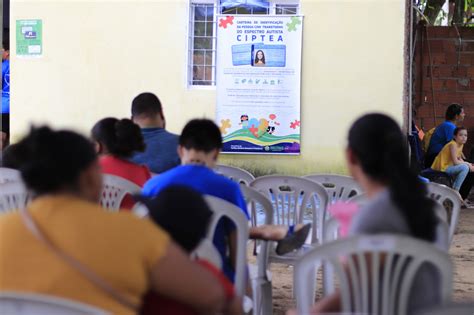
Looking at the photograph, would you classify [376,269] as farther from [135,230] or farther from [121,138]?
[121,138]

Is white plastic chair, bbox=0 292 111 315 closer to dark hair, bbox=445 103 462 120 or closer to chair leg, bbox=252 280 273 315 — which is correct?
chair leg, bbox=252 280 273 315

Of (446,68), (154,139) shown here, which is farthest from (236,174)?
(446,68)

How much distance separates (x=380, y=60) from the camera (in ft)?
26.5

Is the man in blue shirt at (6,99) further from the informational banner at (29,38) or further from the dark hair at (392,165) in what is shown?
the dark hair at (392,165)

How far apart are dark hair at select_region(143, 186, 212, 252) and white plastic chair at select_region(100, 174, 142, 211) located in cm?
161

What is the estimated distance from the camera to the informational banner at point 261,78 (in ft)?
26.8

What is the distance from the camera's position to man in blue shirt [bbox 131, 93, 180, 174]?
4645 mm

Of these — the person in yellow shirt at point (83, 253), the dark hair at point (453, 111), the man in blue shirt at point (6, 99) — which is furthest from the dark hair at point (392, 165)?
the dark hair at point (453, 111)

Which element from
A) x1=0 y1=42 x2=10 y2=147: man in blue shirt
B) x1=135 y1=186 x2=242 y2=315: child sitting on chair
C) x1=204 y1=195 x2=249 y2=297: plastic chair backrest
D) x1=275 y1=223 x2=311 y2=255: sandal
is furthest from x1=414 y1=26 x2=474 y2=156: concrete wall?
x1=135 y1=186 x2=242 y2=315: child sitting on chair

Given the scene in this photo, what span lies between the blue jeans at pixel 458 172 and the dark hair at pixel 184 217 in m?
7.73

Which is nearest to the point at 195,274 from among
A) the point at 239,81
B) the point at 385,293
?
the point at 385,293

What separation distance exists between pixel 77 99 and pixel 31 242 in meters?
6.77

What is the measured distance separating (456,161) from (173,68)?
3.90m

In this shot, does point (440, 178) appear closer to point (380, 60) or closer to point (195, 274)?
point (380, 60)
